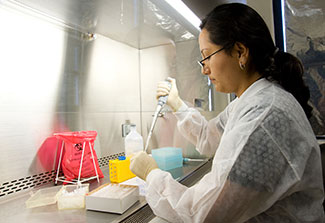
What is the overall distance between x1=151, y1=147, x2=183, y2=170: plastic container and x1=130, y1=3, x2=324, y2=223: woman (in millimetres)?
609

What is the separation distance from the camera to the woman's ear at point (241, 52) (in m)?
0.84

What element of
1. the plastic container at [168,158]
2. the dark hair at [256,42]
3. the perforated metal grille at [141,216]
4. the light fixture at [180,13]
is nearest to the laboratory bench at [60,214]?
the perforated metal grille at [141,216]

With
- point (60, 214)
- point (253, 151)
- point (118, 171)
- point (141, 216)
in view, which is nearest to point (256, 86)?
point (253, 151)

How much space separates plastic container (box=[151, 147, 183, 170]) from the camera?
153cm

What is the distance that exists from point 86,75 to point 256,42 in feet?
3.59

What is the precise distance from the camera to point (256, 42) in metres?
0.83

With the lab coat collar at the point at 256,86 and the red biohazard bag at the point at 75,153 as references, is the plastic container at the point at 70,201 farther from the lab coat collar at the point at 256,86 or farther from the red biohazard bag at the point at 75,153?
the lab coat collar at the point at 256,86

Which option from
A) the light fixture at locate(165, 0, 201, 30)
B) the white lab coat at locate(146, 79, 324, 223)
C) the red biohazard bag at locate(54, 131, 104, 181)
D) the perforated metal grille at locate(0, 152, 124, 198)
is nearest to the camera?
the white lab coat at locate(146, 79, 324, 223)

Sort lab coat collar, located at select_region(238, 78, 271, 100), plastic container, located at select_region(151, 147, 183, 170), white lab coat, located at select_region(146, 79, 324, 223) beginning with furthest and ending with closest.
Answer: plastic container, located at select_region(151, 147, 183, 170) → lab coat collar, located at select_region(238, 78, 271, 100) → white lab coat, located at select_region(146, 79, 324, 223)

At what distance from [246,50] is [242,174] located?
438mm

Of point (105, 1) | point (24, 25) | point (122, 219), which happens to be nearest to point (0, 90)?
point (24, 25)

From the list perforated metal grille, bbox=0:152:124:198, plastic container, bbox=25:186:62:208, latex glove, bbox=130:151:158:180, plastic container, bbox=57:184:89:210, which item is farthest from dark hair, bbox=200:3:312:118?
perforated metal grille, bbox=0:152:124:198

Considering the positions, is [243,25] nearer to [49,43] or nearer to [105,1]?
[105,1]

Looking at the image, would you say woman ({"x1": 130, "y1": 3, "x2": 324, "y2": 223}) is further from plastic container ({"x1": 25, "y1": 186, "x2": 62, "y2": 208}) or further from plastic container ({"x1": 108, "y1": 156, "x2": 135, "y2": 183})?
plastic container ({"x1": 25, "y1": 186, "x2": 62, "y2": 208})
